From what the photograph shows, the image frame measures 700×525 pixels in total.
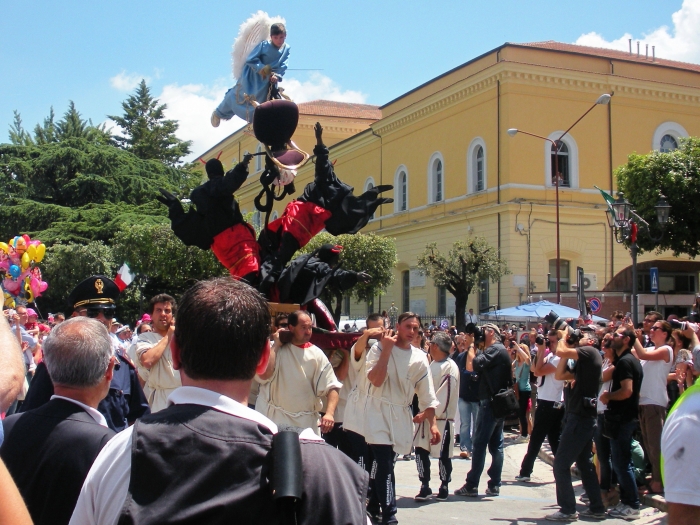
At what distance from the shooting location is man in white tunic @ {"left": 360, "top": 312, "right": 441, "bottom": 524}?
707 centimetres

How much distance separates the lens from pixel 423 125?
38062 mm

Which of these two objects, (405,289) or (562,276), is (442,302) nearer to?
(405,289)

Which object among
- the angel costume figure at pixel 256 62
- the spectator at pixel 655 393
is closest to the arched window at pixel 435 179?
the angel costume figure at pixel 256 62

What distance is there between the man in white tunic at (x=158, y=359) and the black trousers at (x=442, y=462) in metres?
3.17

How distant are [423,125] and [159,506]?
3711 cm

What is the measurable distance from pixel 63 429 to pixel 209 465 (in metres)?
1.45

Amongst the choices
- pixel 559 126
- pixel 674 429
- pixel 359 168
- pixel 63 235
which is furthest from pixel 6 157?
pixel 674 429

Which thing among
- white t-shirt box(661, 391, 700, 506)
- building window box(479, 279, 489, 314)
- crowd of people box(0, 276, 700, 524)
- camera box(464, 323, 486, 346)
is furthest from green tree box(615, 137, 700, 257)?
white t-shirt box(661, 391, 700, 506)

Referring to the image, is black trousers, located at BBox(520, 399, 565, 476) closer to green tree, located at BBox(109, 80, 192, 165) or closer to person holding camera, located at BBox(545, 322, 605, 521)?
person holding camera, located at BBox(545, 322, 605, 521)

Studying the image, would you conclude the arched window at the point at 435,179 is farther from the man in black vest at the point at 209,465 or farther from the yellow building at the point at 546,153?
the man in black vest at the point at 209,465

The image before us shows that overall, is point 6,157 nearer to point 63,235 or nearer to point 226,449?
point 63,235

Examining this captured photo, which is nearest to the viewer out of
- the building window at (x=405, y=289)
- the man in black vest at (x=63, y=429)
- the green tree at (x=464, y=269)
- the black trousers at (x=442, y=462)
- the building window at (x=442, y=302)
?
the man in black vest at (x=63, y=429)

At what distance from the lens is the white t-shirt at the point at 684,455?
2990 mm

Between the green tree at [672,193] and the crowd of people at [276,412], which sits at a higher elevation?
the green tree at [672,193]
